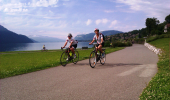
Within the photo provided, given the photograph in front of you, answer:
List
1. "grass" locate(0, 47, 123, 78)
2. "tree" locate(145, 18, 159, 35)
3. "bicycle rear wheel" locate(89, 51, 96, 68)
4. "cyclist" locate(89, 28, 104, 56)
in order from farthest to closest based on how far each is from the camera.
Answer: "tree" locate(145, 18, 159, 35) → "cyclist" locate(89, 28, 104, 56) → "bicycle rear wheel" locate(89, 51, 96, 68) → "grass" locate(0, 47, 123, 78)

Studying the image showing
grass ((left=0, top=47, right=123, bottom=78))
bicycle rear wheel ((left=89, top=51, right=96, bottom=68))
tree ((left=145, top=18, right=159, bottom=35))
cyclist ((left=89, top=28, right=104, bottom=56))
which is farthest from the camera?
tree ((left=145, top=18, right=159, bottom=35))

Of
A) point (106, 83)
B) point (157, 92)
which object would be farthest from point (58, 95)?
point (157, 92)

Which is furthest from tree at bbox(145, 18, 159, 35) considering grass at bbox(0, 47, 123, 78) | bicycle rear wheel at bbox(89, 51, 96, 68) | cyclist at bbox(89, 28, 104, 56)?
bicycle rear wheel at bbox(89, 51, 96, 68)

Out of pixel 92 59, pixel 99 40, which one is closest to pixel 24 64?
pixel 92 59

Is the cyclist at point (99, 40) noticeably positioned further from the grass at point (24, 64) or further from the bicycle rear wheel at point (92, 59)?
the grass at point (24, 64)

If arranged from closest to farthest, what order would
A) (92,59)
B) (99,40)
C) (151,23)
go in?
(92,59) → (99,40) → (151,23)

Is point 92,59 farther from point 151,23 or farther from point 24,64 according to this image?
point 151,23

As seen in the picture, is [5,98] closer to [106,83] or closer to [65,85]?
[65,85]

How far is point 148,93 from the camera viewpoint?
3646 millimetres

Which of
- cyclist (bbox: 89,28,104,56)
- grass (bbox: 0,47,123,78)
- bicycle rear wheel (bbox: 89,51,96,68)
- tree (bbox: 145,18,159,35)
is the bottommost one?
grass (bbox: 0,47,123,78)

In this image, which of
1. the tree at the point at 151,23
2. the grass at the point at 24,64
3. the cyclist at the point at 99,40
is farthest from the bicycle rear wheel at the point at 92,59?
the tree at the point at 151,23

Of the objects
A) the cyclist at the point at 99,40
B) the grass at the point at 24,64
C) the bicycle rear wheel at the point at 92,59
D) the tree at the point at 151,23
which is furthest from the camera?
the tree at the point at 151,23

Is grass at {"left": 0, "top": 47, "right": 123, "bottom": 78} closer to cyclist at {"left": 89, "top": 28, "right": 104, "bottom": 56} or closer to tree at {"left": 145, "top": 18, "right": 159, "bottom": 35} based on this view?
cyclist at {"left": 89, "top": 28, "right": 104, "bottom": 56}

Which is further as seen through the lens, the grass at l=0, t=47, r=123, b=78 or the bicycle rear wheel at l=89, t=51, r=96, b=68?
the bicycle rear wheel at l=89, t=51, r=96, b=68
